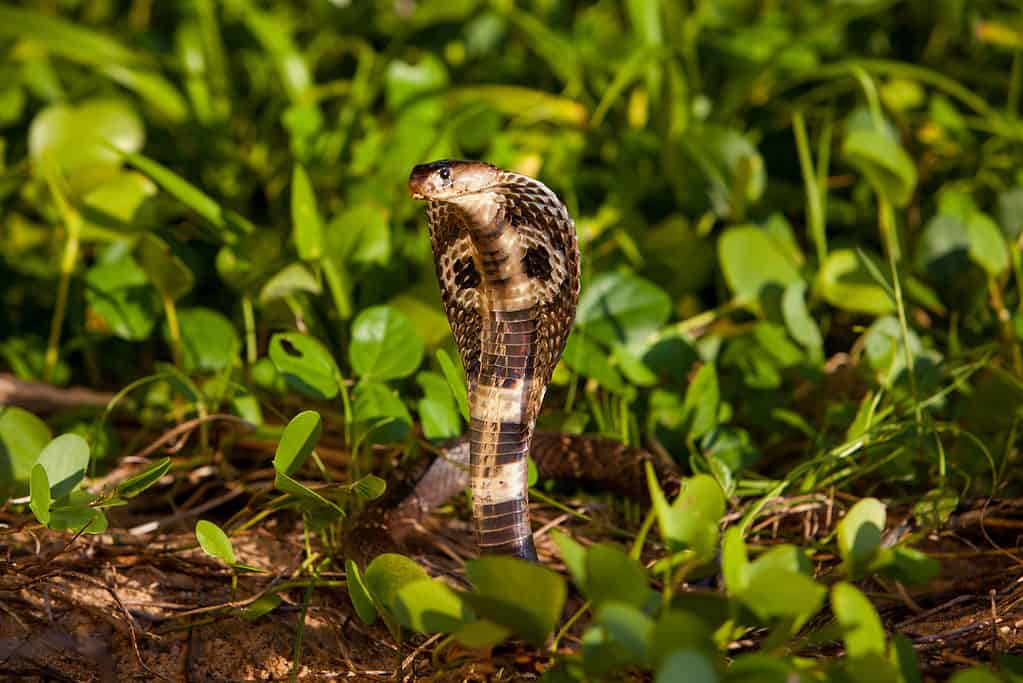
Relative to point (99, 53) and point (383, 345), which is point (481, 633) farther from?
point (99, 53)

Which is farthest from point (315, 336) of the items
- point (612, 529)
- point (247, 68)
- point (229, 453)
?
point (247, 68)

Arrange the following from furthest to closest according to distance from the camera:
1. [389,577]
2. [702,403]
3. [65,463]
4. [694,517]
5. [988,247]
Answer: [988,247], [702,403], [65,463], [389,577], [694,517]

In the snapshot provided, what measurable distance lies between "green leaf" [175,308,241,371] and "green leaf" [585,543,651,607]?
1.61m

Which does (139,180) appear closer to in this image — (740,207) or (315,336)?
(315,336)

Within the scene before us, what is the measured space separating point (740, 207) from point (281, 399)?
1667 mm

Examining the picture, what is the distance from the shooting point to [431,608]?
1610mm

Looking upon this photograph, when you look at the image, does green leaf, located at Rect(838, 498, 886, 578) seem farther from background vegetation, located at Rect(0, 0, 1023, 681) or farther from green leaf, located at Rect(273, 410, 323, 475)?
green leaf, located at Rect(273, 410, 323, 475)

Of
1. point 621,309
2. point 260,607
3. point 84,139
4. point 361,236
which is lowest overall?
point 260,607

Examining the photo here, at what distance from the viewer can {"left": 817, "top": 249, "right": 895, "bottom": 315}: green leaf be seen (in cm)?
301

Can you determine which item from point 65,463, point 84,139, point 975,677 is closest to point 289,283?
point 65,463

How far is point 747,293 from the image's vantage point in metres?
3.05

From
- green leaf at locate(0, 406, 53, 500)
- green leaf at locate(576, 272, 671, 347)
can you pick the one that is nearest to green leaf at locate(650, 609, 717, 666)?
green leaf at locate(576, 272, 671, 347)

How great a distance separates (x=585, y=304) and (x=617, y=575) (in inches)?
57.2

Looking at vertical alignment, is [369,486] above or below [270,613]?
above
